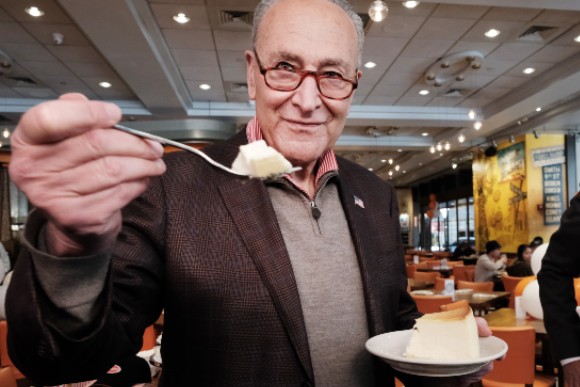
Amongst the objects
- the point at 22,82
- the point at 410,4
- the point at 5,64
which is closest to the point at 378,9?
the point at 410,4

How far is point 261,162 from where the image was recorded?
723 millimetres

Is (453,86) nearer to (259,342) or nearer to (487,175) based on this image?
(487,175)

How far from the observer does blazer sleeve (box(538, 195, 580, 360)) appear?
1.71m

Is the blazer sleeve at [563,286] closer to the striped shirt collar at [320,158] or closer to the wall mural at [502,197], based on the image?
the striped shirt collar at [320,158]

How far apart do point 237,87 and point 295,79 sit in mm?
7424

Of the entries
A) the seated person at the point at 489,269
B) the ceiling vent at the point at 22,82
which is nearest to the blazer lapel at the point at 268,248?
the seated person at the point at 489,269

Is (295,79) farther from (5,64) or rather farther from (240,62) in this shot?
(5,64)

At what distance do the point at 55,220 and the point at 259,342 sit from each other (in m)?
0.59

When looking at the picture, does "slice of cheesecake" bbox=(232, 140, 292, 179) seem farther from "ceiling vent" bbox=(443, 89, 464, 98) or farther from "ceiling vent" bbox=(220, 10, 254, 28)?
"ceiling vent" bbox=(443, 89, 464, 98)

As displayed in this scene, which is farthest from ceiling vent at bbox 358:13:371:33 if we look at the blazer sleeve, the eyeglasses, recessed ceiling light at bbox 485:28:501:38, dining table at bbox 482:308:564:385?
the eyeglasses

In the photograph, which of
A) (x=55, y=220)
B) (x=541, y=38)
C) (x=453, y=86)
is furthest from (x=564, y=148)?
(x=55, y=220)

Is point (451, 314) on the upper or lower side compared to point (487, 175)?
lower

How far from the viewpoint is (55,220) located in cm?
57

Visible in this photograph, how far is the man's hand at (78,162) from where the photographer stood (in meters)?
0.51
